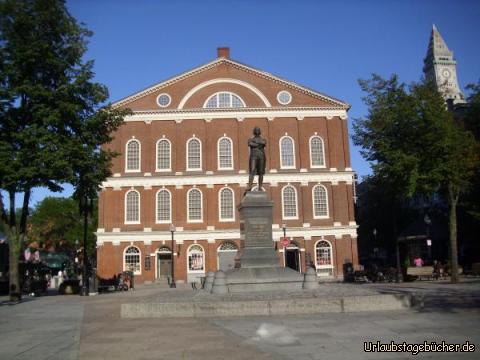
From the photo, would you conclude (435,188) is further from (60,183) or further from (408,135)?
(60,183)

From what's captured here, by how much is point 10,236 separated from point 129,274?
38.4ft

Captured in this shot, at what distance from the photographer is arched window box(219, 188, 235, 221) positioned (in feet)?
132

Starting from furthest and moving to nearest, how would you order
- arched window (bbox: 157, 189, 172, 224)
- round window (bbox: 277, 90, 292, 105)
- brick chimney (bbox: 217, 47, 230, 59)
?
1. brick chimney (bbox: 217, 47, 230, 59)
2. round window (bbox: 277, 90, 292, 105)
3. arched window (bbox: 157, 189, 172, 224)

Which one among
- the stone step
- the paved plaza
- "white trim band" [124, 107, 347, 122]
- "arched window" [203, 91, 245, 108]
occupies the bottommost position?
the paved plaza

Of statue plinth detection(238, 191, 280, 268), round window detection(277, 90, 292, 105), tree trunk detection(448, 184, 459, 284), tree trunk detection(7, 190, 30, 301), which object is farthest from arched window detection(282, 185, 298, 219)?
statue plinth detection(238, 191, 280, 268)

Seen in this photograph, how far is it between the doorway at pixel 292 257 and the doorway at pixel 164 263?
10.2 m

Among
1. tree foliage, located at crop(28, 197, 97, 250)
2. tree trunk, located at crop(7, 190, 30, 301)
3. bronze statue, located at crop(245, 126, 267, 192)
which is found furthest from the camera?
tree foliage, located at crop(28, 197, 97, 250)

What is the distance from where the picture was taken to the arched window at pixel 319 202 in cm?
4038

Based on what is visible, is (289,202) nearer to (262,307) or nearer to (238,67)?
(238,67)

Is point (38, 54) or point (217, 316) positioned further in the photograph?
point (38, 54)

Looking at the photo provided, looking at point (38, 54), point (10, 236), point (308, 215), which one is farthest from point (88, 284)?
point (308, 215)

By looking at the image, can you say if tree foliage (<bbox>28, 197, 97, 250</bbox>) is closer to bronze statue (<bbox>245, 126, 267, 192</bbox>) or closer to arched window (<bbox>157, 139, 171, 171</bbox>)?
arched window (<bbox>157, 139, 171, 171</bbox>)

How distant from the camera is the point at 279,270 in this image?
16016mm

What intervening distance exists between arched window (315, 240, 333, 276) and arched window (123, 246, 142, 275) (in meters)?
15.4
